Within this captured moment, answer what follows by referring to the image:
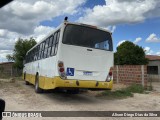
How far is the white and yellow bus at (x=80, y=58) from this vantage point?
35.5ft

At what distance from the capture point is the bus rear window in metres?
11.2

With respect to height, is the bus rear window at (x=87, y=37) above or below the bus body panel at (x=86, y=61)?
above

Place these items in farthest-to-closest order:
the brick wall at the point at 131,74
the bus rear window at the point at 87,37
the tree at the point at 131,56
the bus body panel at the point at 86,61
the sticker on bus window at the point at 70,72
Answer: the tree at the point at 131,56 < the brick wall at the point at 131,74 < the bus rear window at the point at 87,37 < the bus body panel at the point at 86,61 < the sticker on bus window at the point at 70,72

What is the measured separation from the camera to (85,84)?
36.2 feet

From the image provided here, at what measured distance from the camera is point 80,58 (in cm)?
1124

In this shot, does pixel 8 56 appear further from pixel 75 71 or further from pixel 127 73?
pixel 75 71

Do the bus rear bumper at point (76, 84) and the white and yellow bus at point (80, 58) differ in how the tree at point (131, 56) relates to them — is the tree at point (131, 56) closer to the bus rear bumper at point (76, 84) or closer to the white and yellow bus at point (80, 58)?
the white and yellow bus at point (80, 58)

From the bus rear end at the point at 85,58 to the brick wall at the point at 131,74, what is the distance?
7.10 meters

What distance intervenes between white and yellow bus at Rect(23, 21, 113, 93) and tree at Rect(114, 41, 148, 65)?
27917 millimetres

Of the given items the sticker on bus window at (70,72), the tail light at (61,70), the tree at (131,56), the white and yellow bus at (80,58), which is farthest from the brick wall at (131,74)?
the tree at (131,56)

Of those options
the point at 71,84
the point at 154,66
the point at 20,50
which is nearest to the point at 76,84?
the point at 71,84

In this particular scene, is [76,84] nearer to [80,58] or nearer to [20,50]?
[80,58]

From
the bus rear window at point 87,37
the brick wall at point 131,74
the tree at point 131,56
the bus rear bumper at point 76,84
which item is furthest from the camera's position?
the tree at point 131,56

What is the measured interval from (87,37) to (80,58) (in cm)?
102
